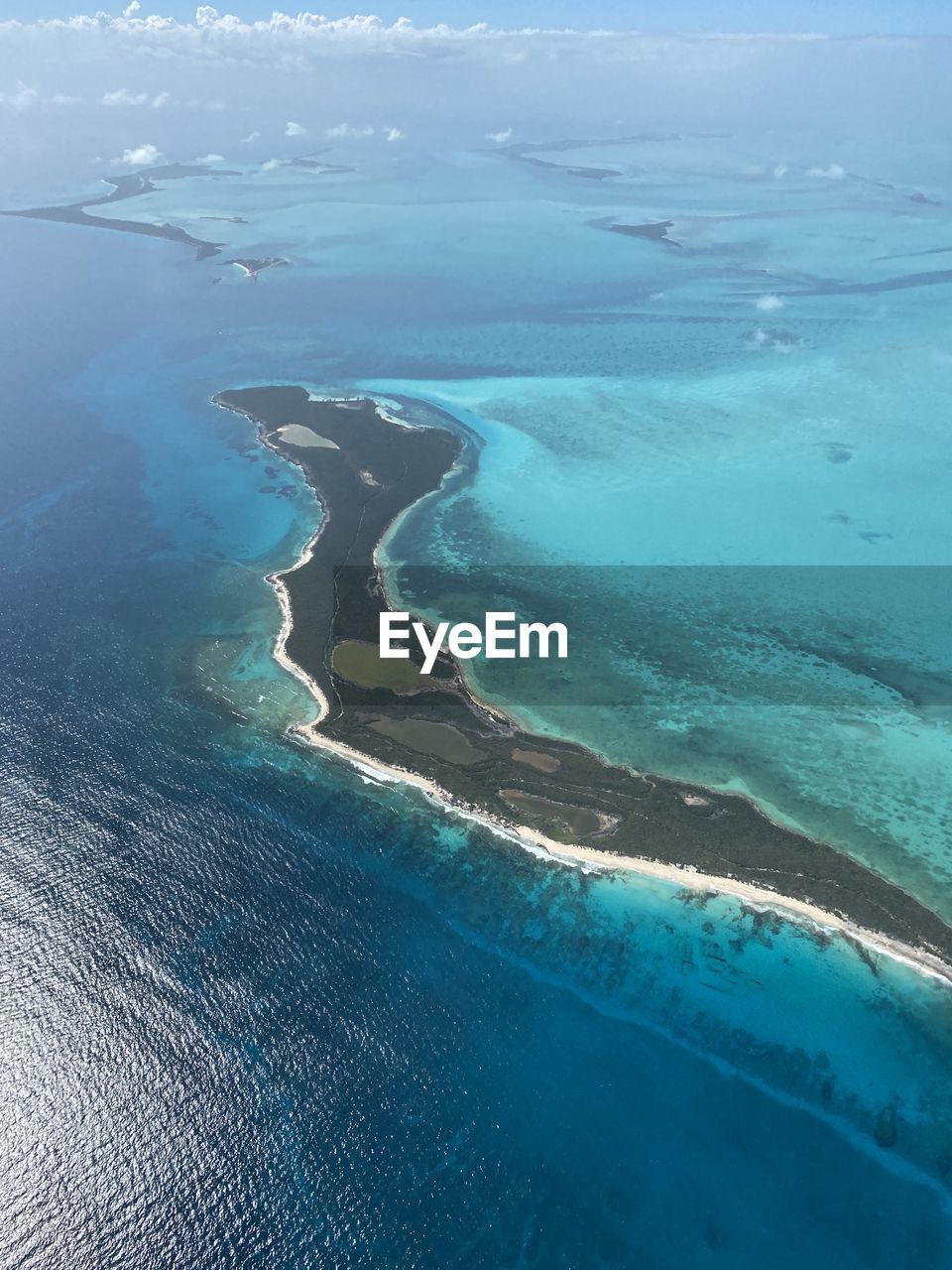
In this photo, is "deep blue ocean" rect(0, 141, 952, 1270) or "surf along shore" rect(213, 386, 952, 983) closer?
"deep blue ocean" rect(0, 141, 952, 1270)

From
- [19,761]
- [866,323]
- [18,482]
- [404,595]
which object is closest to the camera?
[19,761]

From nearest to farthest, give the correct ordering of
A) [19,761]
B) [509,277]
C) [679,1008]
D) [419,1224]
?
[419,1224]
[679,1008]
[19,761]
[509,277]

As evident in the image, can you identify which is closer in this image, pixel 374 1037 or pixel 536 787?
pixel 374 1037

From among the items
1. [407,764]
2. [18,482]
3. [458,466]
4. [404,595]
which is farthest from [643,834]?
[18,482]

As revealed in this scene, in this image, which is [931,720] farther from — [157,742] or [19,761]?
[19,761]
